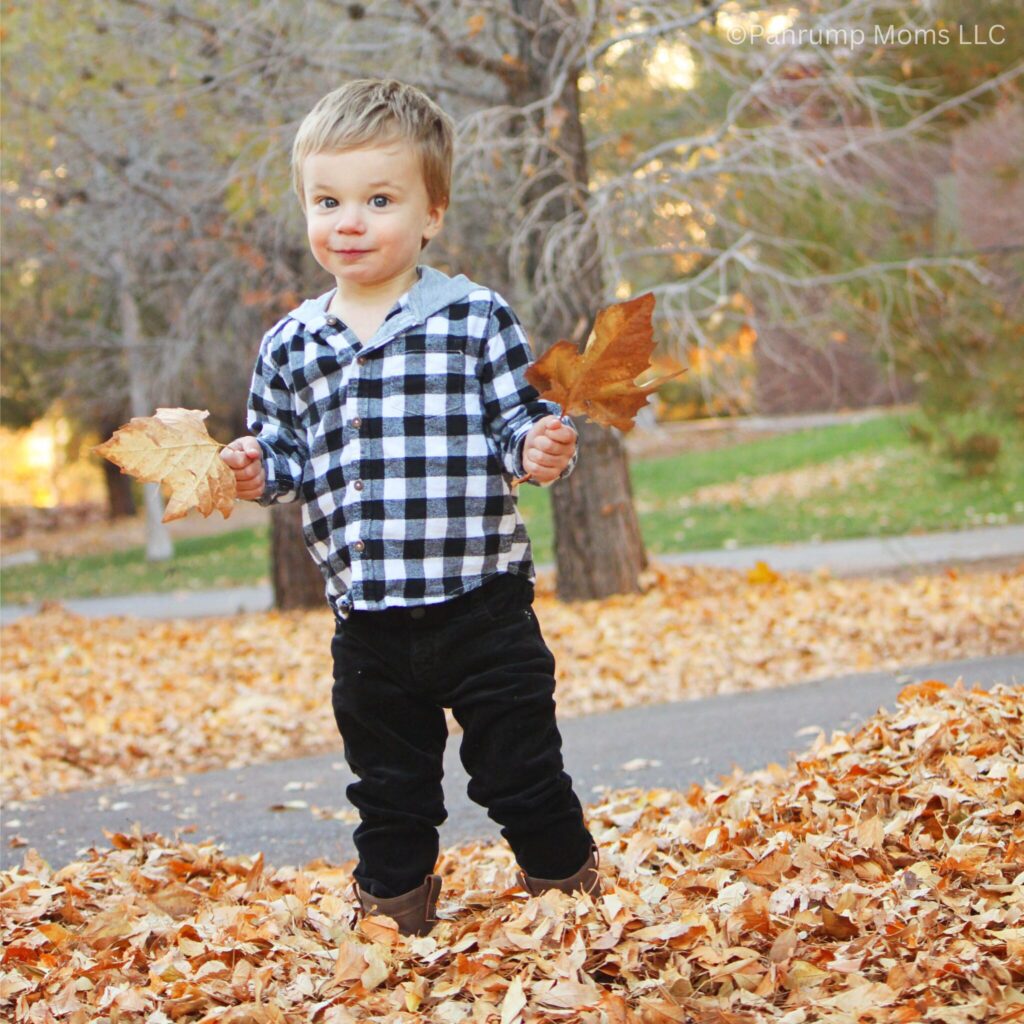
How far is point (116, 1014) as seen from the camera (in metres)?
2.47

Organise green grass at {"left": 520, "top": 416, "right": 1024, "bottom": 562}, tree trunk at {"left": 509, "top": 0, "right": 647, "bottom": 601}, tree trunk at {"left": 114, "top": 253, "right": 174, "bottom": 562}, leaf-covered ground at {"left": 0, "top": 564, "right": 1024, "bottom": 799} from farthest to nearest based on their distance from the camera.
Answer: green grass at {"left": 520, "top": 416, "right": 1024, "bottom": 562} → tree trunk at {"left": 114, "top": 253, "right": 174, "bottom": 562} → tree trunk at {"left": 509, "top": 0, "right": 647, "bottom": 601} → leaf-covered ground at {"left": 0, "top": 564, "right": 1024, "bottom": 799}

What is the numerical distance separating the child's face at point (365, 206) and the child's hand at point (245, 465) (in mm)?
415

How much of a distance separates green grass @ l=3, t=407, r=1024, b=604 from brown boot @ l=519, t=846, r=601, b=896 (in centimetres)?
870

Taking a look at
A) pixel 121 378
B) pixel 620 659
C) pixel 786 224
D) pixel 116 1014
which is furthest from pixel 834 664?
pixel 121 378

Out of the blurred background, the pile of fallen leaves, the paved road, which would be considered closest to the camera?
the pile of fallen leaves

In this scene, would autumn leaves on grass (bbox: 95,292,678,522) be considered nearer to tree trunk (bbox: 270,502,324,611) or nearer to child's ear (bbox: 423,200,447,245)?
child's ear (bbox: 423,200,447,245)

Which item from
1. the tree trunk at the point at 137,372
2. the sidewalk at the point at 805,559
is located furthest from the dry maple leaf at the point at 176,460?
the sidewalk at the point at 805,559

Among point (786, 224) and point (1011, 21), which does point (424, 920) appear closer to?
point (786, 224)

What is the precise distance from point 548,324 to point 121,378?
10775mm

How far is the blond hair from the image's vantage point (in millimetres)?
2797

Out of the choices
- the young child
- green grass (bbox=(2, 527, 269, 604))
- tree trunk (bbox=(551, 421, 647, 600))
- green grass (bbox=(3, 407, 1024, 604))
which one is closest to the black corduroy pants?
the young child

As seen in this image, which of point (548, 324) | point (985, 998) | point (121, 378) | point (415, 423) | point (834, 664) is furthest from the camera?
point (121, 378)

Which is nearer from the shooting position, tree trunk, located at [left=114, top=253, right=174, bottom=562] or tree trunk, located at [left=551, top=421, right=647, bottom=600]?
tree trunk, located at [left=551, top=421, right=647, bottom=600]

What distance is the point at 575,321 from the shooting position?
8.89 meters
